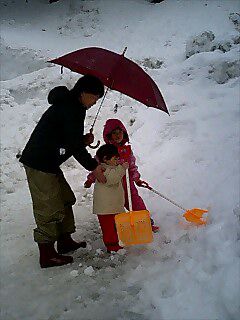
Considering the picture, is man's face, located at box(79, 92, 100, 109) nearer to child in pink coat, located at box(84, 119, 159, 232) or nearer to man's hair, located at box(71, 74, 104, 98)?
man's hair, located at box(71, 74, 104, 98)

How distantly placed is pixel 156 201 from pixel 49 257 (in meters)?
1.64

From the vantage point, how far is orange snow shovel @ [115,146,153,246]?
11.5ft

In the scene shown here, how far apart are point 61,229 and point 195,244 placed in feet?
4.49

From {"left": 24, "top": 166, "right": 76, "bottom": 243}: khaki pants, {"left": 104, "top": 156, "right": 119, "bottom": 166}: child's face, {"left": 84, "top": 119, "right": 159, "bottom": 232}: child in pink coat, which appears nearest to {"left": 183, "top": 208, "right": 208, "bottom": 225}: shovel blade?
{"left": 84, "top": 119, "right": 159, "bottom": 232}: child in pink coat

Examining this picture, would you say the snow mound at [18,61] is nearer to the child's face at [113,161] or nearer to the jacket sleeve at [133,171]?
the jacket sleeve at [133,171]

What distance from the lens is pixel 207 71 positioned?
7.38 metres

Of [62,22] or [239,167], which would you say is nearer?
[239,167]

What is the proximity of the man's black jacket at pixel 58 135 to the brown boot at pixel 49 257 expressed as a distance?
74cm

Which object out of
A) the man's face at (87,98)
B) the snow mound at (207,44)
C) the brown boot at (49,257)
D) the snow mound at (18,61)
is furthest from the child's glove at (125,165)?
the snow mound at (18,61)

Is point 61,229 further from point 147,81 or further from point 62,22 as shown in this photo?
point 62,22

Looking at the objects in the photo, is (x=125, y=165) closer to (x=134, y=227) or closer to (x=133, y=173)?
(x=133, y=173)

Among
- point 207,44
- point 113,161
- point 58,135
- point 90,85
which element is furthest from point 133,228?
point 207,44

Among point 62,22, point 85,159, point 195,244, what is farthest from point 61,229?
point 62,22

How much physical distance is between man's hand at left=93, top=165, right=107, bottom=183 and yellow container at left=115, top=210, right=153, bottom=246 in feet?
1.24
